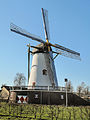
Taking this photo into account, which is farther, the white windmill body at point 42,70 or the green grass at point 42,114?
the white windmill body at point 42,70

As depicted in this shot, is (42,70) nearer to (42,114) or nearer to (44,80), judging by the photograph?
(44,80)

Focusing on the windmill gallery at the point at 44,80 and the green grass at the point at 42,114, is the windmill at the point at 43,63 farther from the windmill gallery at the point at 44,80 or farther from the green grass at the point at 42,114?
the green grass at the point at 42,114

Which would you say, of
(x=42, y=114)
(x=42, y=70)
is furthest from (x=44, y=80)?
(x=42, y=114)

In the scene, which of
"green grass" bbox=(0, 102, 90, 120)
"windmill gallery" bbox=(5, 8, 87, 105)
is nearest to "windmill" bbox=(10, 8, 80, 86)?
"windmill gallery" bbox=(5, 8, 87, 105)

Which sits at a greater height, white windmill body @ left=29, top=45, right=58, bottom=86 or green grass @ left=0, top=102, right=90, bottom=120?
white windmill body @ left=29, top=45, right=58, bottom=86

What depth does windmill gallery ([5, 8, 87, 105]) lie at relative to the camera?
1819 centimetres

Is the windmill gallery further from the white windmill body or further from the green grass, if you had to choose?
the green grass

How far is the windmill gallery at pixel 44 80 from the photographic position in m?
18.2

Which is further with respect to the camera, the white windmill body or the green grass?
the white windmill body

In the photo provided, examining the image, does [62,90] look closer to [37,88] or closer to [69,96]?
[69,96]

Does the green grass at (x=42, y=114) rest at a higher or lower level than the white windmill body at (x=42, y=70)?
lower

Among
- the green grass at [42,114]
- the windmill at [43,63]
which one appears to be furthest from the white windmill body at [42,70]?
the green grass at [42,114]

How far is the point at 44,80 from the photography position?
21.1 meters

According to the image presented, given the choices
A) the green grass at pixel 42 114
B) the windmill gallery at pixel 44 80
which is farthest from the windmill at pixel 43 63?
the green grass at pixel 42 114
